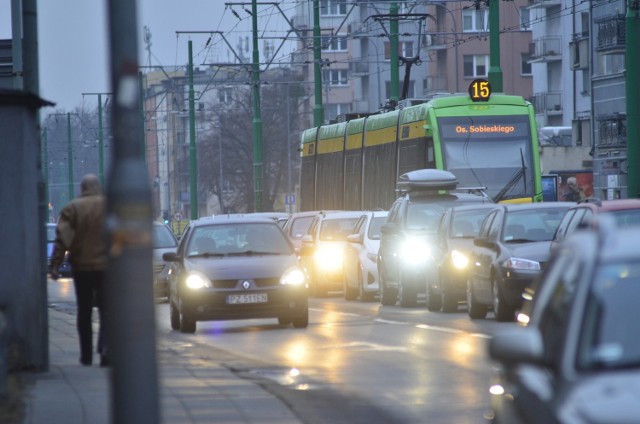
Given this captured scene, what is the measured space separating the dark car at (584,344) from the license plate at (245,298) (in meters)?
14.7

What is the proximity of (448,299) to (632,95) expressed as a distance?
6.14m

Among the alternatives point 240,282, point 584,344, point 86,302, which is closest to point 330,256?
point 240,282

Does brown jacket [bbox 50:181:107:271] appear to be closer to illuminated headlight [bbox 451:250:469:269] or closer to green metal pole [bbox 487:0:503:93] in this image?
illuminated headlight [bbox 451:250:469:269]

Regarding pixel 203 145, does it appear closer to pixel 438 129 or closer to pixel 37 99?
pixel 438 129

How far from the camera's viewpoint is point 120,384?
685 cm

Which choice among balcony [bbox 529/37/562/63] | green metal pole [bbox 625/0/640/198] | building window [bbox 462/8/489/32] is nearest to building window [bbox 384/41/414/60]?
building window [bbox 462/8/489/32]

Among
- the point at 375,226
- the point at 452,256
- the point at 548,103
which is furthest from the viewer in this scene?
the point at 548,103

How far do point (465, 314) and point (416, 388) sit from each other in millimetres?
11385

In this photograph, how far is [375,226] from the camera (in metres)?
32.0

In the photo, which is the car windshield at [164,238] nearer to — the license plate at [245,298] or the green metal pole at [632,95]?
the green metal pole at [632,95]

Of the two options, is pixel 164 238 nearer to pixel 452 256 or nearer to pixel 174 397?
pixel 452 256

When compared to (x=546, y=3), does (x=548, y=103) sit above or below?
below

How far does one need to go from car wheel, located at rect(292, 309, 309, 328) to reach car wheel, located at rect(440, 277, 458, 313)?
142 inches

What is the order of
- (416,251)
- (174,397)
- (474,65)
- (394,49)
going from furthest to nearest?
(474,65) → (394,49) → (416,251) → (174,397)
